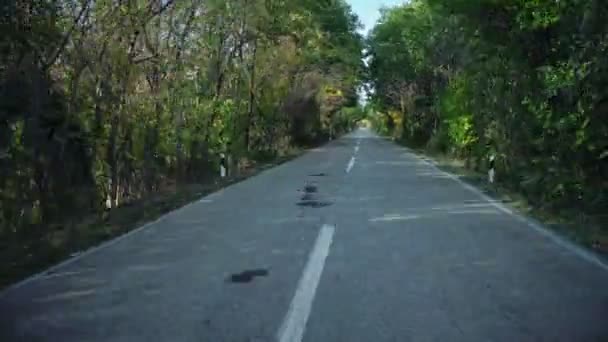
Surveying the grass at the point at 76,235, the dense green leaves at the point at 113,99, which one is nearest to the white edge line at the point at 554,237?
the grass at the point at 76,235

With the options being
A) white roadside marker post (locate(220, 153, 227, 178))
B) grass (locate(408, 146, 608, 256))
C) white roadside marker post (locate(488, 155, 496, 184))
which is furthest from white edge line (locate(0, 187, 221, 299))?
white roadside marker post (locate(488, 155, 496, 184))

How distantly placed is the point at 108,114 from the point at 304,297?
955 cm

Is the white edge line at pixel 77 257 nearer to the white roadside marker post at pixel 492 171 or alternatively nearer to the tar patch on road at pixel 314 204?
the tar patch on road at pixel 314 204

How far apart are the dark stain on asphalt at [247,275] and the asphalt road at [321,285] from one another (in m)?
0.01

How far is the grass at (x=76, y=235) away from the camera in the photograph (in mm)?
8750

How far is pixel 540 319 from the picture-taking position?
19.8ft

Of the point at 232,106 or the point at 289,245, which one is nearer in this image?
the point at 289,245

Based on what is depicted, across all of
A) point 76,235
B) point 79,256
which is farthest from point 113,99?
point 79,256

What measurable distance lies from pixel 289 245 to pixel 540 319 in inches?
176

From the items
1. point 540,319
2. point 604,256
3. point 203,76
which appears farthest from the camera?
point 203,76

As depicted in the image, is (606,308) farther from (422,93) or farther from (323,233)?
(422,93)

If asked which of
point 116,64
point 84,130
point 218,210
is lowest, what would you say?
point 218,210

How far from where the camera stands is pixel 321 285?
7352mm

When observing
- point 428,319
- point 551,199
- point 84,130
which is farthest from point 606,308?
point 84,130
